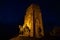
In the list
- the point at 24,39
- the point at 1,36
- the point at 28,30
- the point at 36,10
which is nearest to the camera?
the point at 24,39

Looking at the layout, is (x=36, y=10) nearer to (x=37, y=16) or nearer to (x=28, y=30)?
(x=37, y=16)

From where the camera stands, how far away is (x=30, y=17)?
75.3ft

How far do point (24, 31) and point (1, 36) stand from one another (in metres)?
16.6

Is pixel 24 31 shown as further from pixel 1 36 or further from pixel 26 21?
pixel 1 36

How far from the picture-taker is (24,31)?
22.2 meters

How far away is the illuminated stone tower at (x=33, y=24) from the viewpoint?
22097mm

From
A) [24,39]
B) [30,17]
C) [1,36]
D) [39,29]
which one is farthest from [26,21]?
[1,36]

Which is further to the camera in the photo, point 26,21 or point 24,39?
point 26,21

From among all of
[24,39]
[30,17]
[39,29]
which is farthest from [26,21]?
[24,39]

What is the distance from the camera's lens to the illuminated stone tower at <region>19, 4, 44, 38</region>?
2210 cm

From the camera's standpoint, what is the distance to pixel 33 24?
22.2 metres

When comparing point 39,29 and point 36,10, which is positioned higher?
point 36,10

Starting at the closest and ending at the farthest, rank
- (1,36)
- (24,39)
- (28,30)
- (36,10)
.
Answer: (24,39)
(28,30)
(36,10)
(1,36)

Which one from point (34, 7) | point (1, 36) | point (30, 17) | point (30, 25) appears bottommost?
point (1, 36)
